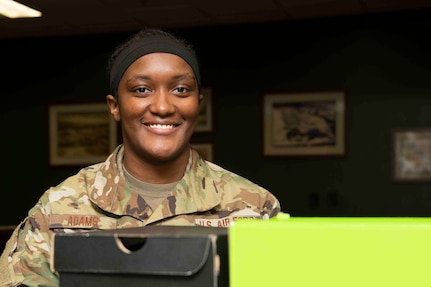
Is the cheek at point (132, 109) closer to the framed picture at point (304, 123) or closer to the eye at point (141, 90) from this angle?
the eye at point (141, 90)

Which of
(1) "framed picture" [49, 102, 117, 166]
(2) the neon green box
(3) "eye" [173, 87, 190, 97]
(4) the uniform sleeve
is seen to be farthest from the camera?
(1) "framed picture" [49, 102, 117, 166]

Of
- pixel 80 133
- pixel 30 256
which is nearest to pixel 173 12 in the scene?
pixel 80 133

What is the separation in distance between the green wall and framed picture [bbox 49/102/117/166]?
11 centimetres

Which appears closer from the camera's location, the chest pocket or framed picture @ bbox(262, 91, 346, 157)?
the chest pocket

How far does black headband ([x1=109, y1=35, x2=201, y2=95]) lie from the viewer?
1385 mm

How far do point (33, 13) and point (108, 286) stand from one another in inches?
166

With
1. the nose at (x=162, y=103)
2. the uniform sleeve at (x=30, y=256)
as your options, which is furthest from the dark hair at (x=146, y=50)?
the uniform sleeve at (x=30, y=256)

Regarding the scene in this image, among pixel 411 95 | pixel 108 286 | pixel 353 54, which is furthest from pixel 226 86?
pixel 108 286

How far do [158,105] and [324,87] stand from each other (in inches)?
144

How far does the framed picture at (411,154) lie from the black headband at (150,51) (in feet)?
11.6

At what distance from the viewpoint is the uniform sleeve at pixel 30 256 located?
1234 millimetres

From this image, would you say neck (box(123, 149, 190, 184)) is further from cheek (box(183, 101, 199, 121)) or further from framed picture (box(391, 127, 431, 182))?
framed picture (box(391, 127, 431, 182))

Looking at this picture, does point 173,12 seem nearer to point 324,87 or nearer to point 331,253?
point 324,87

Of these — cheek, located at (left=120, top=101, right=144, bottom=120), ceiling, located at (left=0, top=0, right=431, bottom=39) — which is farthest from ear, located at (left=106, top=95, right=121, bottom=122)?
ceiling, located at (left=0, top=0, right=431, bottom=39)
